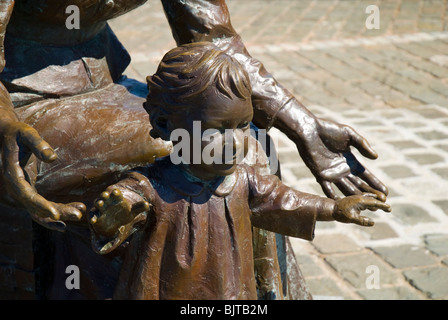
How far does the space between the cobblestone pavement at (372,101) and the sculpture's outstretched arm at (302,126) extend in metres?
1.28

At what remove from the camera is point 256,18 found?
988cm

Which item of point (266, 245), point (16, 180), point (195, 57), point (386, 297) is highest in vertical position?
point (195, 57)

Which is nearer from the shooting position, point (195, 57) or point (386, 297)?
point (195, 57)

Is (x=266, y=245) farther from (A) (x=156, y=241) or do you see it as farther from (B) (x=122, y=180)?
(B) (x=122, y=180)

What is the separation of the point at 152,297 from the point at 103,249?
0.25 m

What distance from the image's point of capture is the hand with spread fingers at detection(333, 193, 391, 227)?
2.21 m

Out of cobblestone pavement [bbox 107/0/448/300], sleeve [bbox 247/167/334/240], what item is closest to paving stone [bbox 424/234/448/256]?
cobblestone pavement [bbox 107/0/448/300]

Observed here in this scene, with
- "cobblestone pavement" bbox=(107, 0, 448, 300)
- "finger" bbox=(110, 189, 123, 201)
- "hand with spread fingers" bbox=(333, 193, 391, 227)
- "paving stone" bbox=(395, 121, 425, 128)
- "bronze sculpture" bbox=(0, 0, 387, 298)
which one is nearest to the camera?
"finger" bbox=(110, 189, 123, 201)

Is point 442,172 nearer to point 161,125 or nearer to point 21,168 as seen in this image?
point 161,125

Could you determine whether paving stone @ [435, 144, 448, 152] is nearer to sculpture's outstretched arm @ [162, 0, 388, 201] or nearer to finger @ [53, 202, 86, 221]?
sculpture's outstretched arm @ [162, 0, 388, 201]

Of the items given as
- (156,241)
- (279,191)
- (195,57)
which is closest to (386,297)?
(279,191)

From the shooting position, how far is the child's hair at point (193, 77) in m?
1.95

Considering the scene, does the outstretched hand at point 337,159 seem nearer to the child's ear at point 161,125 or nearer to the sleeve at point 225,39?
the sleeve at point 225,39

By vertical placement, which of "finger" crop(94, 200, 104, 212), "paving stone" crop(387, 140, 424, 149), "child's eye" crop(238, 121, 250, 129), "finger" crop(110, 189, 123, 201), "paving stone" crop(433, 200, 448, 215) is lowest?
"paving stone" crop(387, 140, 424, 149)
